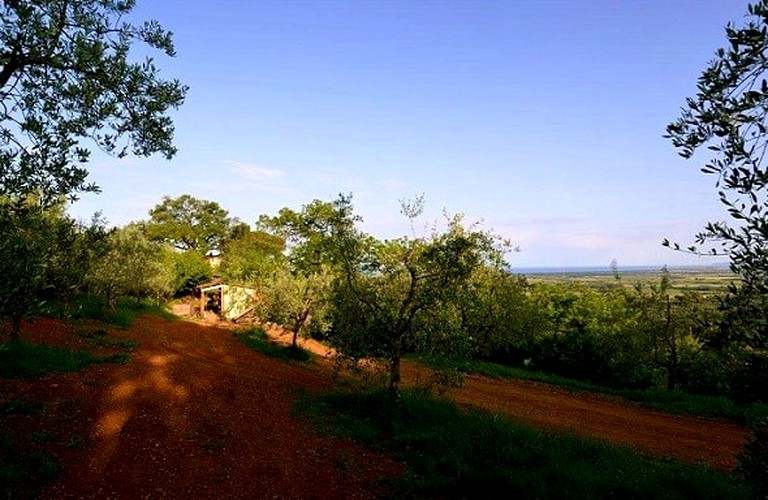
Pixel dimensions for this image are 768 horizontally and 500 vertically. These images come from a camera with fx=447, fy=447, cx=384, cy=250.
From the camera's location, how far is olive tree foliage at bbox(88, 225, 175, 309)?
30594mm

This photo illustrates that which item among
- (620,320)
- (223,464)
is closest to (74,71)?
(223,464)

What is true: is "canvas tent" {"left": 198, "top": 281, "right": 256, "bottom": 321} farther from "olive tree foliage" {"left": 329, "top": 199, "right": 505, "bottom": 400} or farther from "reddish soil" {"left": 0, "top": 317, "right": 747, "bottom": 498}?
"olive tree foliage" {"left": 329, "top": 199, "right": 505, "bottom": 400}

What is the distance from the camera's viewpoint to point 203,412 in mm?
14336

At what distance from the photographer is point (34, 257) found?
19.6 ft

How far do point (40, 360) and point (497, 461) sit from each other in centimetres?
1606

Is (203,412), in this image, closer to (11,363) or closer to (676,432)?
(11,363)

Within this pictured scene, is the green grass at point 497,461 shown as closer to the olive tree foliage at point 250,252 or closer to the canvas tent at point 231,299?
the canvas tent at point 231,299

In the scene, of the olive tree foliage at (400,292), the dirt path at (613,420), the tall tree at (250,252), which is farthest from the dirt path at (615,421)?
the tall tree at (250,252)

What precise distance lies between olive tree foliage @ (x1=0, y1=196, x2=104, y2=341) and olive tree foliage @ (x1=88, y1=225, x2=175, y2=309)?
2203 centimetres

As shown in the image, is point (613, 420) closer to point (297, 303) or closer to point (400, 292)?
point (400, 292)

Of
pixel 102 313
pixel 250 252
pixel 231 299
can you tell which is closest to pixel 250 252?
pixel 250 252

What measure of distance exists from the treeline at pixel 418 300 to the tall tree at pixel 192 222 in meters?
10.8

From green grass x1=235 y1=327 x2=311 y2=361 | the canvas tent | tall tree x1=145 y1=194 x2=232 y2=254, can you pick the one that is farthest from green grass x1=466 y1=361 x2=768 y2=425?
tall tree x1=145 y1=194 x2=232 y2=254

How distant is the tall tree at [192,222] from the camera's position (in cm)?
7231
